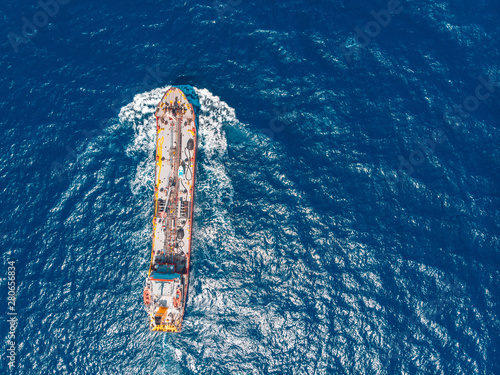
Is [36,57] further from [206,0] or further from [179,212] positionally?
[179,212]

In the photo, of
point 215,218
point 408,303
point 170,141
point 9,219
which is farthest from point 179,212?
point 408,303
